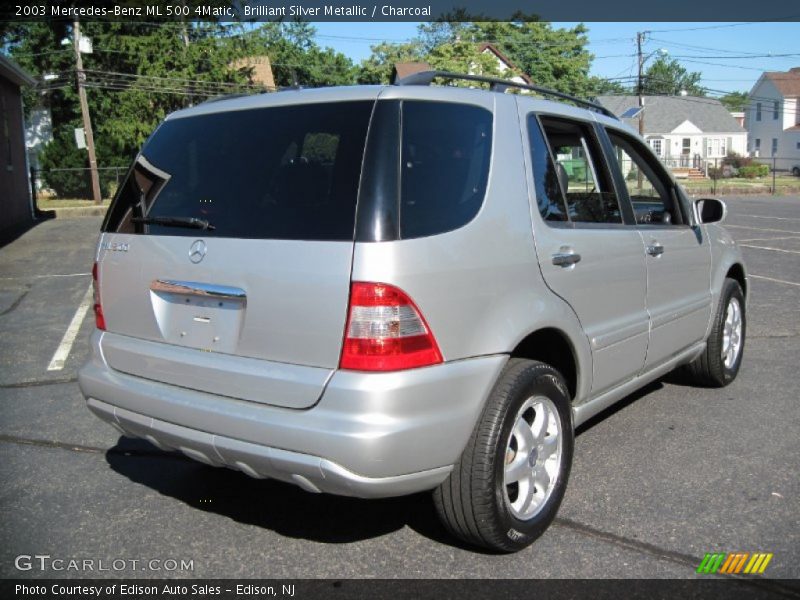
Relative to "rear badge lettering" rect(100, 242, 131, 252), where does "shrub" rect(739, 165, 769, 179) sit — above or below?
below

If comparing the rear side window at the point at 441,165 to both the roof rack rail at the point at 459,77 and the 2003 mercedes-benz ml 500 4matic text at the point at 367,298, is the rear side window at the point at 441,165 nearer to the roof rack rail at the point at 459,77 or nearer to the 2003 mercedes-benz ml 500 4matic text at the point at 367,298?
the 2003 mercedes-benz ml 500 4matic text at the point at 367,298

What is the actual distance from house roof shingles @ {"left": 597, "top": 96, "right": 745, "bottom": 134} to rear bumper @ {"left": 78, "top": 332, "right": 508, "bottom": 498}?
6447 cm

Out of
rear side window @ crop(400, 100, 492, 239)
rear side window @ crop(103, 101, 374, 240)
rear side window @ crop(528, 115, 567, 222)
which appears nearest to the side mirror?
rear side window @ crop(528, 115, 567, 222)

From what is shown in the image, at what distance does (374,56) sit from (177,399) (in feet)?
189

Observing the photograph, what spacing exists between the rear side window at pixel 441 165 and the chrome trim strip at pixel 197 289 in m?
0.69

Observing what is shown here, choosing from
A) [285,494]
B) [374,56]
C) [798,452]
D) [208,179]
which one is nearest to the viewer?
[208,179]

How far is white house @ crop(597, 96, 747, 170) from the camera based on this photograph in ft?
209

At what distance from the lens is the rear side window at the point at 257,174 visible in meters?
2.88

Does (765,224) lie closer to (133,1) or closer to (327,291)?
(327,291)

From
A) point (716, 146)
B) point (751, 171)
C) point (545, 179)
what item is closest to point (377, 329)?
point (545, 179)

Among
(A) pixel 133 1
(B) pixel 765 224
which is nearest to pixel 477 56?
(A) pixel 133 1

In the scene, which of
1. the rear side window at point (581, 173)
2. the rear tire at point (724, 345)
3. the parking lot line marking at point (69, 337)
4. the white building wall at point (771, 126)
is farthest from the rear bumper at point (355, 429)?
the white building wall at point (771, 126)

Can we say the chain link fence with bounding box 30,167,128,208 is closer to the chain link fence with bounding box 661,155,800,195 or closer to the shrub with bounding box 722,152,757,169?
the chain link fence with bounding box 661,155,800,195

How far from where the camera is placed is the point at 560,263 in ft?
11.3
